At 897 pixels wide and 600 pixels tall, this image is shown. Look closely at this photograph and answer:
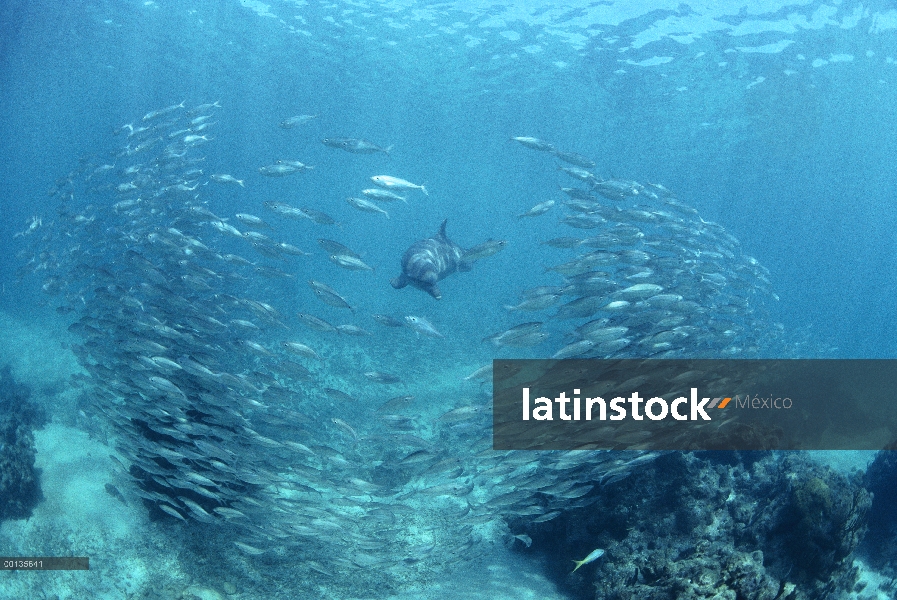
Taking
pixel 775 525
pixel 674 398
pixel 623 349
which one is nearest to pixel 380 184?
pixel 623 349

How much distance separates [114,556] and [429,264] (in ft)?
23.3

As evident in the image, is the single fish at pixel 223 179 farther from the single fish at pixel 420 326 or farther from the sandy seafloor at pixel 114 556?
the sandy seafloor at pixel 114 556

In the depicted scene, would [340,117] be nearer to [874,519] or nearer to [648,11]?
[648,11]

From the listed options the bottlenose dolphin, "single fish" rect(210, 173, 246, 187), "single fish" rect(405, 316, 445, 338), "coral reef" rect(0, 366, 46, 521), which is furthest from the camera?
the bottlenose dolphin

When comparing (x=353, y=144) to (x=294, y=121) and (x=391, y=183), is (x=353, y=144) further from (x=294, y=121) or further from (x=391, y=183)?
(x=294, y=121)

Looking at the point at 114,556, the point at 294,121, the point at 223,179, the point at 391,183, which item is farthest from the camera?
the point at 294,121

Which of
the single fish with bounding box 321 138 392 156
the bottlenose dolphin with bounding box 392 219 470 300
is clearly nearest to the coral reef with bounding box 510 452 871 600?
the bottlenose dolphin with bounding box 392 219 470 300

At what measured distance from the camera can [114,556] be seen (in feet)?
21.3

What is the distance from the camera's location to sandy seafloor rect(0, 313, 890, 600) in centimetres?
612

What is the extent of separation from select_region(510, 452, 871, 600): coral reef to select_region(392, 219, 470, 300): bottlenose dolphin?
520 centimetres

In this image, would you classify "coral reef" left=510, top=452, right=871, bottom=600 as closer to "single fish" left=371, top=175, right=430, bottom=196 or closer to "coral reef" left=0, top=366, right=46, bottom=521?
"single fish" left=371, top=175, right=430, bottom=196

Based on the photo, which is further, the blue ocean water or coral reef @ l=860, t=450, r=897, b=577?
the blue ocean water

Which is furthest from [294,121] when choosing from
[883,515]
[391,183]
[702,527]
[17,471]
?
[883,515]

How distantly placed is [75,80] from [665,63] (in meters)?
48.4
